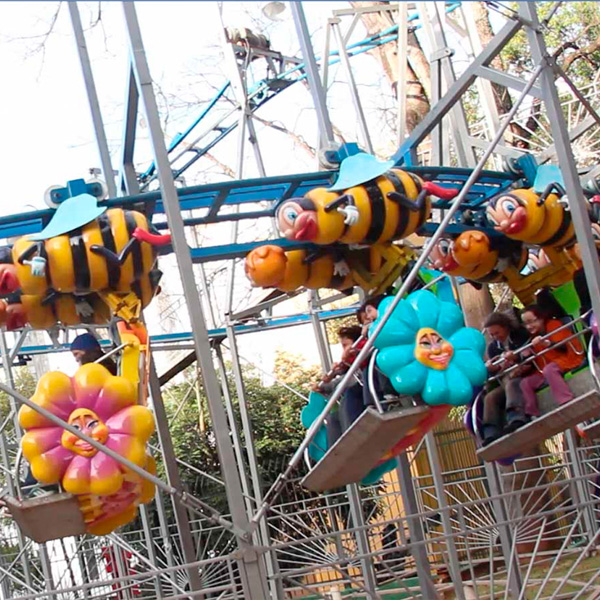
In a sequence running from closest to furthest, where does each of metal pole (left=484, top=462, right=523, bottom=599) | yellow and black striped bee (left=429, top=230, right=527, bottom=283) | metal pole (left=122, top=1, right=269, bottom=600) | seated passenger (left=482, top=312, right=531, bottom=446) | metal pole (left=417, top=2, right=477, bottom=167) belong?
1. metal pole (left=122, top=1, right=269, bottom=600)
2. seated passenger (left=482, top=312, right=531, bottom=446)
3. yellow and black striped bee (left=429, top=230, right=527, bottom=283)
4. metal pole (left=484, top=462, right=523, bottom=599)
5. metal pole (left=417, top=2, right=477, bottom=167)

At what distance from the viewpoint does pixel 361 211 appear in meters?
4.64

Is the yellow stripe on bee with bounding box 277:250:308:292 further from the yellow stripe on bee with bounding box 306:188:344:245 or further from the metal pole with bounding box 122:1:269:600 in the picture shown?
the metal pole with bounding box 122:1:269:600

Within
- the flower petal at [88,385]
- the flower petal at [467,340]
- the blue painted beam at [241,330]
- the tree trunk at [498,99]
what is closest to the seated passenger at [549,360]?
the flower petal at [467,340]

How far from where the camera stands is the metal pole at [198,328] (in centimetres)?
383

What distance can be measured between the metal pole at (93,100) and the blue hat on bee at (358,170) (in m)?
1.28

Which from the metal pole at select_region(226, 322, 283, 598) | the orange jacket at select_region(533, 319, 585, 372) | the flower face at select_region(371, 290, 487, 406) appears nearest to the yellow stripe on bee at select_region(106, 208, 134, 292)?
the flower face at select_region(371, 290, 487, 406)

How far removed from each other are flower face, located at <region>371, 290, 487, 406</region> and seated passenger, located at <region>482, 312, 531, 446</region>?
22.9 inches

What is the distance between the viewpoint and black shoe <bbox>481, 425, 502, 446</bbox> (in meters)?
5.22

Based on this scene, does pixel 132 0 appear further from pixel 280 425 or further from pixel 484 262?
pixel 280 425

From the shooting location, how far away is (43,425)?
14.1ft

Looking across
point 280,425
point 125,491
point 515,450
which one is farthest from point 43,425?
point 280,425

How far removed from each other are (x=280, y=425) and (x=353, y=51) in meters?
5.07

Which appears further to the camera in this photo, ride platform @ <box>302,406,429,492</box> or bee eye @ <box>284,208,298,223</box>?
bee eye @ <box>284,208,298,223</box>

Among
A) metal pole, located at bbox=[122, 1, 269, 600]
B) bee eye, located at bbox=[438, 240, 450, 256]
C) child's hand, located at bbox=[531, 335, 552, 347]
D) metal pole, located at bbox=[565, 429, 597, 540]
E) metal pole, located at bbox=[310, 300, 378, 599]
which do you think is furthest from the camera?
metal pole, located at bbox=[565, 429, 597, 540]
